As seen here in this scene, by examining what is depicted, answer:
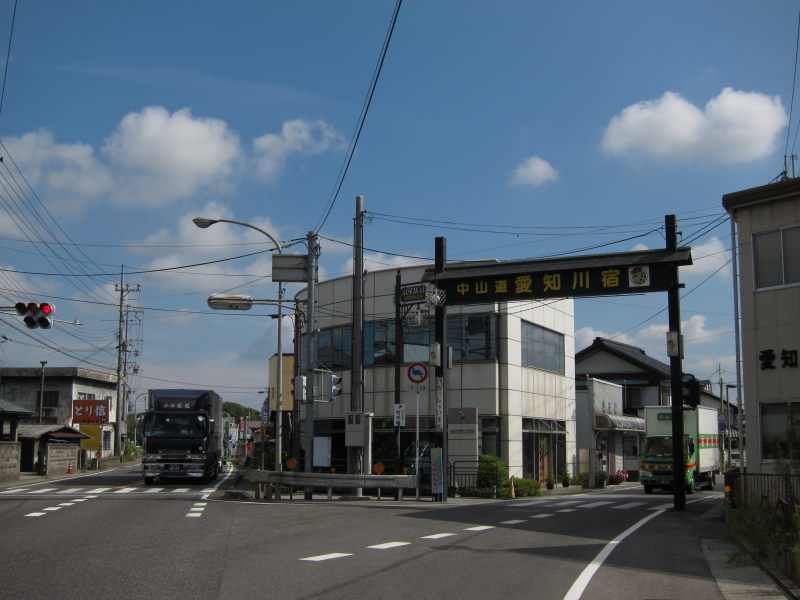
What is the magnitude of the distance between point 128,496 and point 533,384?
17.6m

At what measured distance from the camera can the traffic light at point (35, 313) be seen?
21.1m

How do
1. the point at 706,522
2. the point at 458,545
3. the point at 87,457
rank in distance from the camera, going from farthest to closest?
the point at 87,457 < the point at 706,522 < the point at 458,545

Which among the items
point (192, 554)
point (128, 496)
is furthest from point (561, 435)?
point (192, 554)

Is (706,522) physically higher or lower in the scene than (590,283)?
lower

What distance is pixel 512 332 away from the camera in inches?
1254

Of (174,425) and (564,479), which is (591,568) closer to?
(174,425)

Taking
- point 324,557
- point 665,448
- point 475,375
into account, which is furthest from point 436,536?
point 665,448

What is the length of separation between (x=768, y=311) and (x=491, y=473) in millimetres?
13557

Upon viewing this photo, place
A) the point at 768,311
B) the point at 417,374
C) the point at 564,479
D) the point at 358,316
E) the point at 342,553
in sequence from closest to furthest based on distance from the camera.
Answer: the point at 342,553 → the point at 768,311 → the point at 417,374 → the point at 358,316 → the point at 564,479

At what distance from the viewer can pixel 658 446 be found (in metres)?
34.5

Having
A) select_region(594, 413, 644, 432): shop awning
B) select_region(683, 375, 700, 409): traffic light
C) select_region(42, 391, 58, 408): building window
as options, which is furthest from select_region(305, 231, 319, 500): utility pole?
select_region(42, 391, 58, 408): building window

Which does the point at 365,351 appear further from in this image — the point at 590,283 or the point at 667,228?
the point at 667,228

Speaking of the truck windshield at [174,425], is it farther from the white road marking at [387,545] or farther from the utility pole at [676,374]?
the white road marking at [387,545]

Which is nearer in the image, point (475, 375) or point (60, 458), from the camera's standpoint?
point (475, 375)
